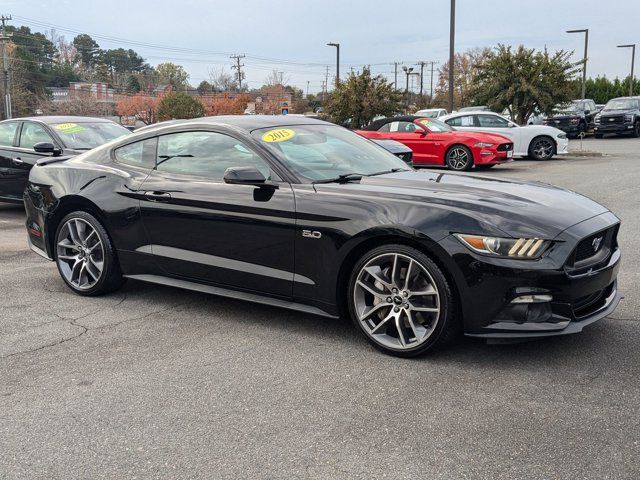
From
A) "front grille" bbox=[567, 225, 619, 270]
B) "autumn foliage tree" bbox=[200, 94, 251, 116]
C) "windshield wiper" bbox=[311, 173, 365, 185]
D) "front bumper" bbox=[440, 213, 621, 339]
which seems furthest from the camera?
"autumn foliage tree" bbox=[200, 94, 251, 116]

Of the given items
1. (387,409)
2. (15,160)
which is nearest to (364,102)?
(15,160)

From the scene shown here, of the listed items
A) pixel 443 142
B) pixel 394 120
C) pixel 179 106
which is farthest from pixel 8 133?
pixel 179 106

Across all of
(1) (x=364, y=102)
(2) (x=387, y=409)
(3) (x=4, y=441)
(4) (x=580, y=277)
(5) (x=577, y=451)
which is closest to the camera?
(5) (x=577, y=451)

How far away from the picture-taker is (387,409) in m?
3.30

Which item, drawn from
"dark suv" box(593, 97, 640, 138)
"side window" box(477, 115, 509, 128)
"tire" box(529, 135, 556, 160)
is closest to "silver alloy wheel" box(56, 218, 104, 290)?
"side window" box(477, 115, 509, 128)

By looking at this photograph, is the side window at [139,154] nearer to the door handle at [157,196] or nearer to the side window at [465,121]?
the door handle at [157,196]

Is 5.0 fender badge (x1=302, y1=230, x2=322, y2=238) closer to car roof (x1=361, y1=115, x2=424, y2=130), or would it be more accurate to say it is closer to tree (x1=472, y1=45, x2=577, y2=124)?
car roof (x1=361, y1=115, x2=424, y2=130)

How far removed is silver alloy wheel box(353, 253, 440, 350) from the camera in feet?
12.7

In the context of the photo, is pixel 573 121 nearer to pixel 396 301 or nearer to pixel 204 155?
pixel 204 155

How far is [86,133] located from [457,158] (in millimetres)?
9468

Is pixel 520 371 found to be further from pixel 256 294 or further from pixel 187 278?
pixel 187 278

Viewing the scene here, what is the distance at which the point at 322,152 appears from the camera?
15.8 feet

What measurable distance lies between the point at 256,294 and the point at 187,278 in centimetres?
67

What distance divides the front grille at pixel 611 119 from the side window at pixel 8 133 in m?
27.4
